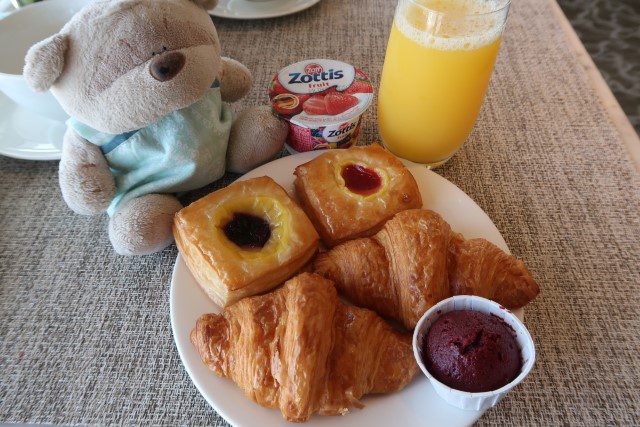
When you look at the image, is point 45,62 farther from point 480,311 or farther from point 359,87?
point 480,311

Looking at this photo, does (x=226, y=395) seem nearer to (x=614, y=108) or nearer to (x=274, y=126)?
(x=274, y=126)

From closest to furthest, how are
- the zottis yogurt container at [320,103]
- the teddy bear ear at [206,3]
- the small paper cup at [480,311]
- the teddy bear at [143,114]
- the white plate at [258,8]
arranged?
the small paper cup at [480,311] < the teddy bear at [143,114] < the teddy bear ear at [206,3] < the zottis yogurt container at [320,103] < the white plate at [258,8]

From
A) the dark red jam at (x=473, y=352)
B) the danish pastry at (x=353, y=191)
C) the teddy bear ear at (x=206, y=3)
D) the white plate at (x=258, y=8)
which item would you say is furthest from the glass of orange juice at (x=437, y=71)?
the white plate at (x=258, y=8)

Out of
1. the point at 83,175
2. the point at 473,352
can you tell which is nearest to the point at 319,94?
the point at 83,175

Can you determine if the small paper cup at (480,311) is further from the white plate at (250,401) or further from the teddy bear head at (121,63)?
the teddy bear head at (121,63)

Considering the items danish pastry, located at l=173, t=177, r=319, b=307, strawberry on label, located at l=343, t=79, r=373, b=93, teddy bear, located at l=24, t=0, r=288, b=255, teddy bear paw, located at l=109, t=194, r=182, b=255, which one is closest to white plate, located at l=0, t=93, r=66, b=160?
teddy bear, located at l=24, t=0, r=288, b=255
